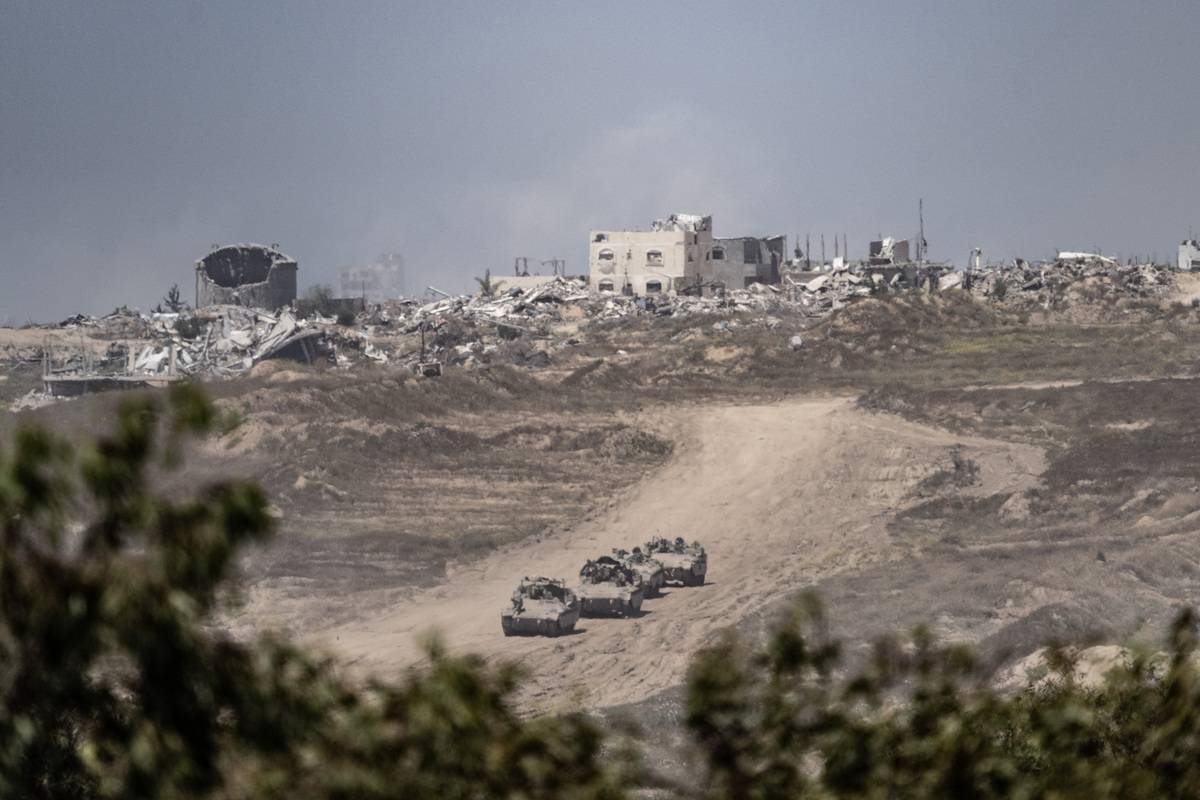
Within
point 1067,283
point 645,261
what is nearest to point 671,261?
point 645,261

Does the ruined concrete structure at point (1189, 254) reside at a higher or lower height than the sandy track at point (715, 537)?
higher

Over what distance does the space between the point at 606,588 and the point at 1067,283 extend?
35.7m

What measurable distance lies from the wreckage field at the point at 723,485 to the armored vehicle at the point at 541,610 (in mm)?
311

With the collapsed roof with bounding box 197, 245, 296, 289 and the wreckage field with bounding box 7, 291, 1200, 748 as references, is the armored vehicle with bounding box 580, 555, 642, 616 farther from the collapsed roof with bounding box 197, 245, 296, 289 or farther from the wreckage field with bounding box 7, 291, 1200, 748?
the collapsed roof with bounding box 197, 245, 296, 289

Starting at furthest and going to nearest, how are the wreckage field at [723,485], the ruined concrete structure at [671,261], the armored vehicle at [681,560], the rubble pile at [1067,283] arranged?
1. the ruined concrete structure at [671,261]
2. the rubble pile at [1067,283]
3. the armored vehicle at [681,560]
4. the wreckage field at [723,485]

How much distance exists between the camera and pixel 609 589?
22219 mm

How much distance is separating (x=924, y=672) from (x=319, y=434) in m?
25.8

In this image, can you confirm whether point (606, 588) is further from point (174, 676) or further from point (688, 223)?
point (688, 223)

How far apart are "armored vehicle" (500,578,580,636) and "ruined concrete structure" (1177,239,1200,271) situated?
158ft

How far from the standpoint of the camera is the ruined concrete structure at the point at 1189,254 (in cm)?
6538

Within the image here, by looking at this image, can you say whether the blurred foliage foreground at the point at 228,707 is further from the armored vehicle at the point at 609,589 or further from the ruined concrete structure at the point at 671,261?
the ruined concrete structure at the point at 671,261

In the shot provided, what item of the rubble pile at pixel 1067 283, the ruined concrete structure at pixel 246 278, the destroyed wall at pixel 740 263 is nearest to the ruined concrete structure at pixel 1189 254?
the rubble pile at pixel 1067 283

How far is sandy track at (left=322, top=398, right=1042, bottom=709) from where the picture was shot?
1997 cm

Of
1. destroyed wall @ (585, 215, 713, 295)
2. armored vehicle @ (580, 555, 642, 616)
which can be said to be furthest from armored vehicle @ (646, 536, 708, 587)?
Answer: destroyed wall @ (585, 215, 713, 295)
